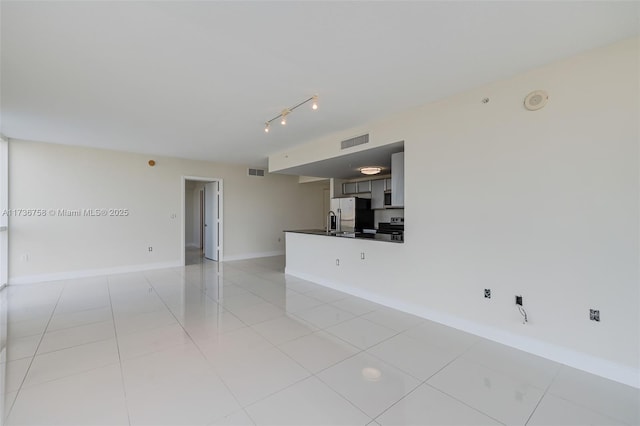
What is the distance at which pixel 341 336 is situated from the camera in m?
2.77

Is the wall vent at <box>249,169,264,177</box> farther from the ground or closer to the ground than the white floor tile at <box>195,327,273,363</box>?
farther from the ground

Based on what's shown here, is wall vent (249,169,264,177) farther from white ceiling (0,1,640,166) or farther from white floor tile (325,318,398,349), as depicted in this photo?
white floor tile (325,318,398,349)

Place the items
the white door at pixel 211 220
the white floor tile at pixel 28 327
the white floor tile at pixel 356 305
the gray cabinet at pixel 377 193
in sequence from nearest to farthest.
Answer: the white floor tile at pixel 28 327
the white floor tile at pixel 356 305
the gray cabinet at pixel 377 193
the white door at pixel 211 220

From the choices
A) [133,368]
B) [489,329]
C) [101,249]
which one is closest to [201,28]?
[133,368]

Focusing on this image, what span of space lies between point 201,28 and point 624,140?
3.38m

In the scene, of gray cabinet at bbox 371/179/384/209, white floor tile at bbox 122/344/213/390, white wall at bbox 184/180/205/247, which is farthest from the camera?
white wall at bbox 184/180/205/247

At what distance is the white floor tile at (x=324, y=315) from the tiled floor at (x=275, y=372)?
13 millimetres

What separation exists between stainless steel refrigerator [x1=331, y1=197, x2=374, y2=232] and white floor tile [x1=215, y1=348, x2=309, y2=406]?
14.8 ft

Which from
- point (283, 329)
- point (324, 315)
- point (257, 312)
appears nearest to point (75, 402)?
point (283, 329)

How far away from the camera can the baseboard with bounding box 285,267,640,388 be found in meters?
2.07

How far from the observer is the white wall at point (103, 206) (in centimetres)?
483

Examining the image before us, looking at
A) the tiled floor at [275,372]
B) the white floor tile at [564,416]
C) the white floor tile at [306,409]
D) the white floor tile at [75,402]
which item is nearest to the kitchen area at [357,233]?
the tiled floor at [275,372]

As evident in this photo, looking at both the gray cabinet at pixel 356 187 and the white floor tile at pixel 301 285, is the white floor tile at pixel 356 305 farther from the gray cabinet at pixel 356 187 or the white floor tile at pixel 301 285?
the gray cabinet at pixel 356 187

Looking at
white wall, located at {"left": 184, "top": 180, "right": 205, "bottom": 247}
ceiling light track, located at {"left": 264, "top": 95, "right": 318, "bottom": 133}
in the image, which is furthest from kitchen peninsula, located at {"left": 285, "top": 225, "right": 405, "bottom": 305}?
white wall, located at {"left": 184, "top": 180, "right": 205, "bottom": 247}
